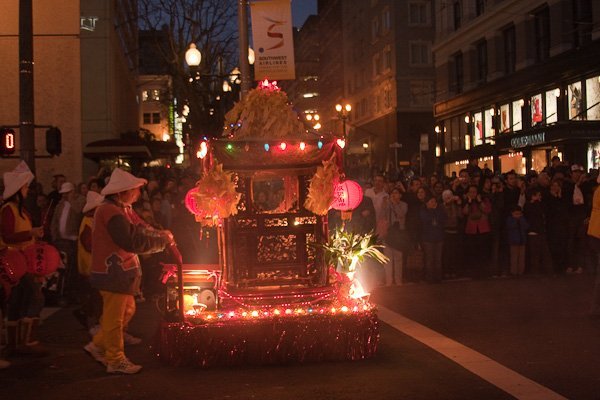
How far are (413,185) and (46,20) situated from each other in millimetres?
14944

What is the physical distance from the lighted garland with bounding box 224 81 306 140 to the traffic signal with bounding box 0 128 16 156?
5.64 m

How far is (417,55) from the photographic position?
193 feet

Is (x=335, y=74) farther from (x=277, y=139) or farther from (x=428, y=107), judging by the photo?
(x=277, y=139)

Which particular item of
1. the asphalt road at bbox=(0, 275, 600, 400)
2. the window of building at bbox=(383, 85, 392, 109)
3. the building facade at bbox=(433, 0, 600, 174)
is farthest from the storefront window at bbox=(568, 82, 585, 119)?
the window of building at bbox=(383, 85, 392, 109)

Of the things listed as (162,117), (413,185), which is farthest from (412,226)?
(162,117)

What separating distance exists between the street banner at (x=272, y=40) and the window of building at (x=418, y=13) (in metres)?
45.1

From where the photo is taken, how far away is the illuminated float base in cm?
823

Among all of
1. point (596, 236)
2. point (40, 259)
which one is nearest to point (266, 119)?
point (40, 259)

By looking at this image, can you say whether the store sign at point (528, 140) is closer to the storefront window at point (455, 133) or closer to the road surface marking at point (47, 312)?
the storefront window at point (455, 133)

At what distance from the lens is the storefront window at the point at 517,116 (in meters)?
37.6

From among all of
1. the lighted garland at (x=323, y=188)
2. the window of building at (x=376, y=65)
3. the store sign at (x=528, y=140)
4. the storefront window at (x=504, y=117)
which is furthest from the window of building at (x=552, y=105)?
the window of building at (x=376, y=65)

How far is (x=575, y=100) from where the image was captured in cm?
3194

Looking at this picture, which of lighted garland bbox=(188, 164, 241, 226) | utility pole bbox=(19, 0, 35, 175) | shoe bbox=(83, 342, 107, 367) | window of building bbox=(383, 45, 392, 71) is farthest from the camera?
window of building bbox=(383, 45, 392, 71)

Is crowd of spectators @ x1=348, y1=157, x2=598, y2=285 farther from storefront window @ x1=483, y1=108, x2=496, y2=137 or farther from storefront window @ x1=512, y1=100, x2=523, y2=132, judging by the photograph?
storefront window @ x1=483, y1=108, x2=496, y2=137
